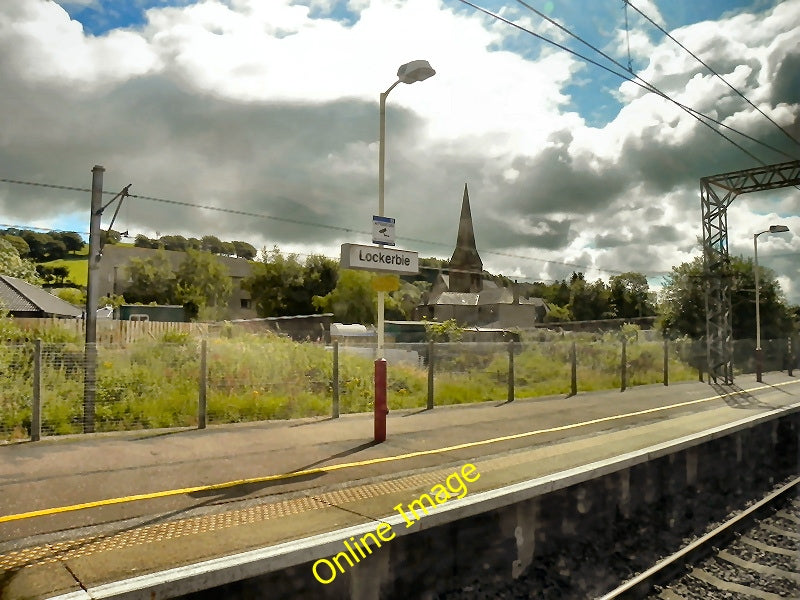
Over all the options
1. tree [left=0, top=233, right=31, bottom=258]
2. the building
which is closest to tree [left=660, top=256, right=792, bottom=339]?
the building

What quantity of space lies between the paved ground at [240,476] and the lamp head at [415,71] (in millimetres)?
6247

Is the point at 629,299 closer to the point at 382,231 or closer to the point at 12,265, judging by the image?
the point at 12,265

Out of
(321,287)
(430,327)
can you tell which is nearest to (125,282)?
(321,287)

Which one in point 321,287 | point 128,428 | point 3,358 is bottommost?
point 128,428

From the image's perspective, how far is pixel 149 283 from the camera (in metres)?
66.4

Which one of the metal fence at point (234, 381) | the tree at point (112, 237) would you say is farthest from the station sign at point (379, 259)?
the tree at point (112, 237)

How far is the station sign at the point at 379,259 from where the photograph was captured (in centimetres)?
956

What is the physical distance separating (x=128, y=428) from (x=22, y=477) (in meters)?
3.79

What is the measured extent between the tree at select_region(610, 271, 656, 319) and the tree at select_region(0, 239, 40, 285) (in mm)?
78343

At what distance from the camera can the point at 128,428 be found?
36.8ft

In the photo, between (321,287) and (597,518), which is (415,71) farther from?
(321,287)

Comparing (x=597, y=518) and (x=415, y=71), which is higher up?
(x=415, y=71)

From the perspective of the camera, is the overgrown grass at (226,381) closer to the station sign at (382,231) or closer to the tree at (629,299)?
the station sign at (382,231)

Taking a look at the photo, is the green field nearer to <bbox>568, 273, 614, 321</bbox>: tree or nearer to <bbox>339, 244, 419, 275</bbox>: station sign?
<bbox>568, 273, 614, 321</bbox>: tree
